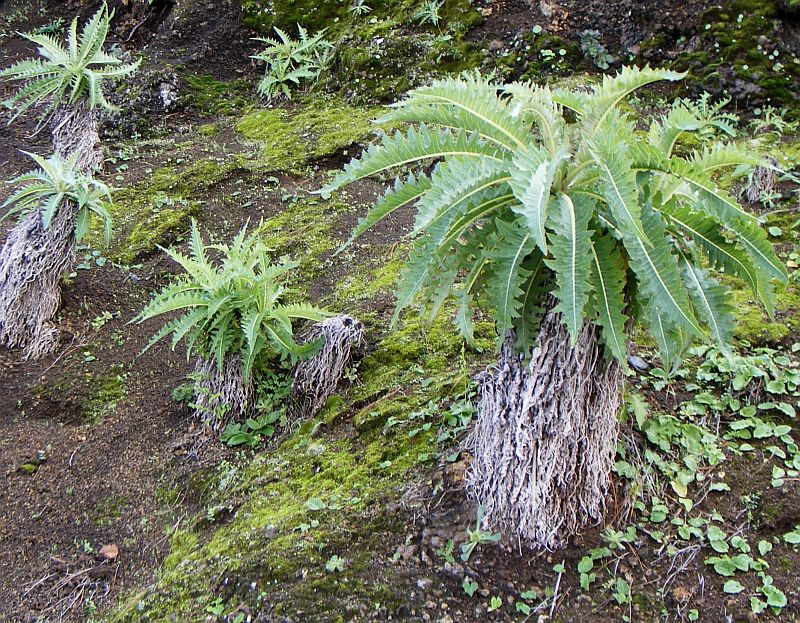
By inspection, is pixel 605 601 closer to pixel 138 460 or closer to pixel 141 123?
pixel 138 460

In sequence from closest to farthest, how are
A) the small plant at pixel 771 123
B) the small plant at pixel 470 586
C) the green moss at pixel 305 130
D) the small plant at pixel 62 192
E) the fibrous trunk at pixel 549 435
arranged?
1. the fibrous trunk at pixel 549 435
2. the small plant at pixel 470 586
3. the small plant at pixel 62 192
4. the small plant at pixel 771 123
5. the green moss at pixel 305 130

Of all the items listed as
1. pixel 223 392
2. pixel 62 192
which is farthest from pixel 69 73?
pixel 223 392

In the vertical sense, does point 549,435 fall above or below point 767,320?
below

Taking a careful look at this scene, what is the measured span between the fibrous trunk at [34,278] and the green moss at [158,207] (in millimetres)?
805

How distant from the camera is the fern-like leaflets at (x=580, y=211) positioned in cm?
231

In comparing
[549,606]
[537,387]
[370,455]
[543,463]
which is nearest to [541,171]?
[537,387]

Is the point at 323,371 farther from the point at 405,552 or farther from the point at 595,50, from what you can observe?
the point at 595,50

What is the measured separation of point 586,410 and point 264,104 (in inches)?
267

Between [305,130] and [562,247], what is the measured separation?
5808 millimetres

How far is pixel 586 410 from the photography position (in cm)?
282

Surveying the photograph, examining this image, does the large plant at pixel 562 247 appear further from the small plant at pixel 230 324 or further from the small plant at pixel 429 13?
the small plant at pixel 429 13

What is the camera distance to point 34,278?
5.37 m

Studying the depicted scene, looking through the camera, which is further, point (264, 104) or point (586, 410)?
point (264, 104)

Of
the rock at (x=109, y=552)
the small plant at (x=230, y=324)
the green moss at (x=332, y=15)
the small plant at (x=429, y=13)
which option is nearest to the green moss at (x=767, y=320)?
the small plant at (x=230, y=324)
